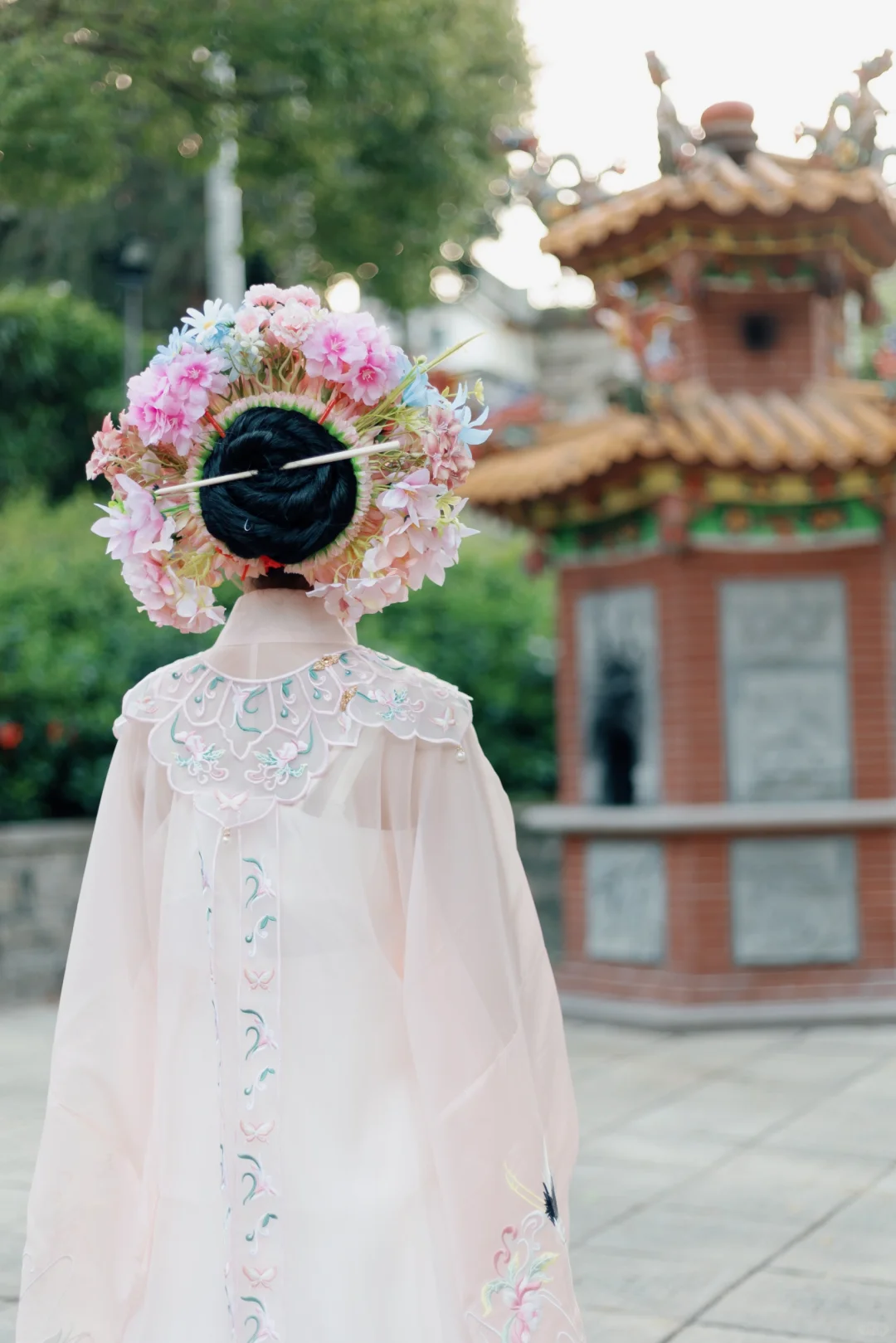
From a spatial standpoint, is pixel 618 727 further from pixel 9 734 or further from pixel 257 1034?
pixel 257 1034

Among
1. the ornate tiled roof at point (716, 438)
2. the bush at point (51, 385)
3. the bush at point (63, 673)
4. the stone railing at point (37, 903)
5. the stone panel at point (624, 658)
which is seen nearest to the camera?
the ornate tiled roof at point (716, 438)

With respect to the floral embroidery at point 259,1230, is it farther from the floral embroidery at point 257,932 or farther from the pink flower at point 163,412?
the pink flower at point 163,412

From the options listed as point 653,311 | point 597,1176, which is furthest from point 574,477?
point 597,1176

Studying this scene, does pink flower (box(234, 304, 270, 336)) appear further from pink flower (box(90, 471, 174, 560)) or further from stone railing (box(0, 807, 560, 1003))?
stone railing (box(0, 807, 560, 1003))

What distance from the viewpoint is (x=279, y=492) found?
2.31 m

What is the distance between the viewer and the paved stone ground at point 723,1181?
389cm

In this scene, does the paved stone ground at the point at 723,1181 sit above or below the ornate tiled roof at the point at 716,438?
below

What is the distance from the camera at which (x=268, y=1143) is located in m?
2.24

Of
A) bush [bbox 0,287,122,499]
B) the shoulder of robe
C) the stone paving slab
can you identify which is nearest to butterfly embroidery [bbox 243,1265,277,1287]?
the shoulder of robe

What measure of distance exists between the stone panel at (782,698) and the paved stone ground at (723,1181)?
4.10 feet

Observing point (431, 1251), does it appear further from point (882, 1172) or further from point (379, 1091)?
point (882, 1172)

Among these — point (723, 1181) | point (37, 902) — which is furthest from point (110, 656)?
point (723, 1181)

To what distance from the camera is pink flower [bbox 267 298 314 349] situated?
7.84ft

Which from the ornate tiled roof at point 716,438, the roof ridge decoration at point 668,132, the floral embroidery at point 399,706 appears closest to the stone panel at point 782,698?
the ornate tiled roof at point 716,438
